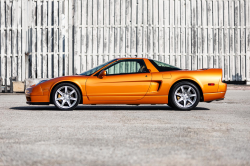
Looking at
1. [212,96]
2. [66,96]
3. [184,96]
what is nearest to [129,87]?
[184,96]

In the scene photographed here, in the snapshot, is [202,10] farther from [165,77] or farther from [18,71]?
[165,77]

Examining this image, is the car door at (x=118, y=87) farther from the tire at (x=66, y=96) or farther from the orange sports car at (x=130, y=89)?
the tire at (x=66, y=96)

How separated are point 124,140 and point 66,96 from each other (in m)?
4.30

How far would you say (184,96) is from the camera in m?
9.42

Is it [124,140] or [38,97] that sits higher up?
[38,97]

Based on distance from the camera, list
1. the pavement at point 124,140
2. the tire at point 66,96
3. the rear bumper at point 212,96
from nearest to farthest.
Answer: the pavement at point 124,140 < the tire at point 66,96 < the rear bumper at point 212,96

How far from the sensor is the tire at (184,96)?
9328 millimetres

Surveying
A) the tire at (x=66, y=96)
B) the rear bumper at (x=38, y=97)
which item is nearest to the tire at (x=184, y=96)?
the tire at (x=66, y=96)

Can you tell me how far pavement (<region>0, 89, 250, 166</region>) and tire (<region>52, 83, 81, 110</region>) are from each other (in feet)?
4.24

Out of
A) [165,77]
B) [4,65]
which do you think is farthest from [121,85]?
[4,65]

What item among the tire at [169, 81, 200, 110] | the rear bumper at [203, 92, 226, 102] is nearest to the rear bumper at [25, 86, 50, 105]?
the tire at [169, 81, 200, 110]

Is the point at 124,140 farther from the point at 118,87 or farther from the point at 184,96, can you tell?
the point at 184,96

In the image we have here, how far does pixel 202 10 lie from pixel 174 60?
3185 mm

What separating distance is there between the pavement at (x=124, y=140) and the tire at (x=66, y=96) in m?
1.29
